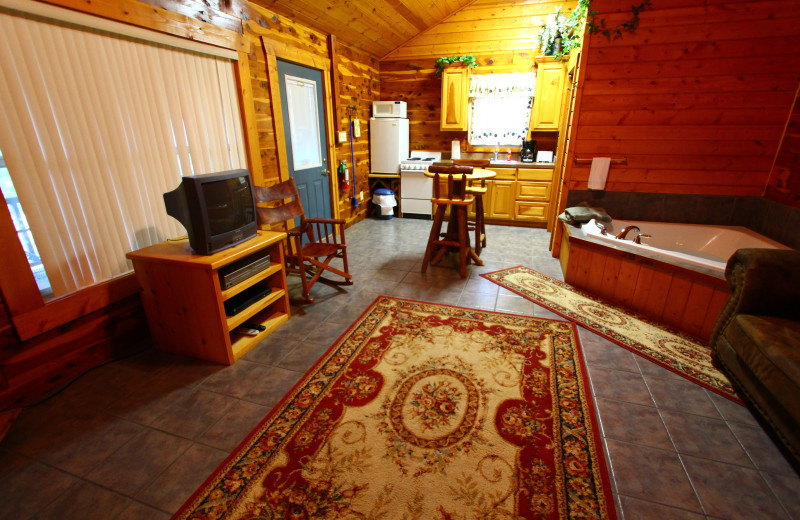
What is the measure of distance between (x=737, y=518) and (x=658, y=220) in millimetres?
2685

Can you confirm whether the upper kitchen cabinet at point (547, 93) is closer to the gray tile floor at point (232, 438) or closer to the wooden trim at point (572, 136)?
the wooden trim at point (572, 136)

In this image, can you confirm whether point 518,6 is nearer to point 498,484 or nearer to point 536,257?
point 536,257

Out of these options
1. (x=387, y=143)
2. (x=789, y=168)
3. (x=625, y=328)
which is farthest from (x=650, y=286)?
(x=387, y=143)

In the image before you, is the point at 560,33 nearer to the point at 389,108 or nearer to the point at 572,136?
the point at 572,136

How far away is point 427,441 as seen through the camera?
1.54 m

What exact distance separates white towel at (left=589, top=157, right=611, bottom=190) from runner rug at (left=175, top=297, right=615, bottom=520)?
1716 mm

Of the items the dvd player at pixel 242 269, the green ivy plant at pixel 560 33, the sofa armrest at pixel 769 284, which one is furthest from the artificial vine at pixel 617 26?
the dvd player at pixel 242 269

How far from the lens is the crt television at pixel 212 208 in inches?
74.4

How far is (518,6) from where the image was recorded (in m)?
4.67

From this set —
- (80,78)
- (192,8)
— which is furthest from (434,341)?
(192,8)

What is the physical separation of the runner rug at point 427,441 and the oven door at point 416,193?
10.9 ft

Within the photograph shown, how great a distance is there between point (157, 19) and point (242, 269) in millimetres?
1551

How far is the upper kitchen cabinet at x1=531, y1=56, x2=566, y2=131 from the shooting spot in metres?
4.53

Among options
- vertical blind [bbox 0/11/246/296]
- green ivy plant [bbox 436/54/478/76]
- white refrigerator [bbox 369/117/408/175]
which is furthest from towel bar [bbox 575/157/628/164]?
vertical blind [bbox 0/11/246/296]
